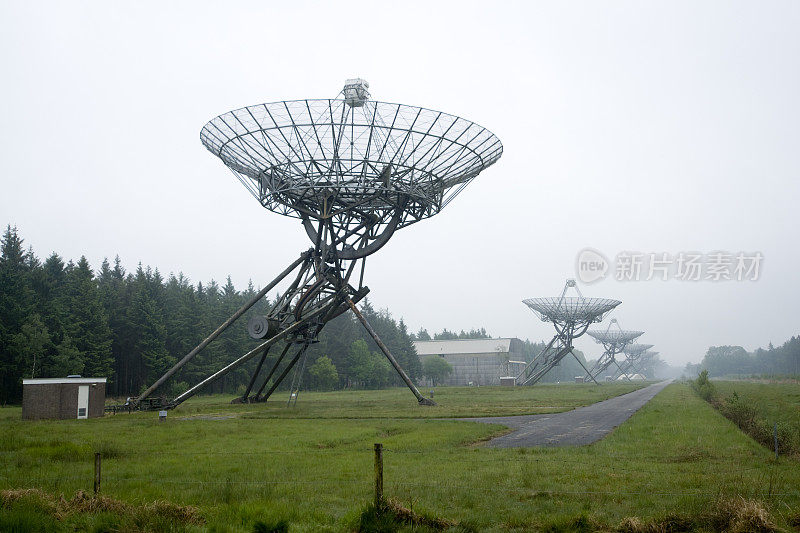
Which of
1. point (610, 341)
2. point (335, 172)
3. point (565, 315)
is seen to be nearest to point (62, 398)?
point (335, 172)

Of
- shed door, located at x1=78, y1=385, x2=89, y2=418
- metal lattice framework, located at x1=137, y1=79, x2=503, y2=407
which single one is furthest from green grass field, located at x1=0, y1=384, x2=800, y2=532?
metal lattice framework, located at x1=137, y1=79, x2=503, y2=407

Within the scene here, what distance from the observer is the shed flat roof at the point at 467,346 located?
469 ft

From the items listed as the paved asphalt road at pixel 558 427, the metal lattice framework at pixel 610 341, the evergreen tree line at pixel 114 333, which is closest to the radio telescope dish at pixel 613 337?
the metal lattice framework at pixel 610 341

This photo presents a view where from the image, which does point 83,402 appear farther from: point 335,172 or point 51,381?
point 335,172

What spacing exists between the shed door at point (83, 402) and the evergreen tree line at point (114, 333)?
11040 millimetres

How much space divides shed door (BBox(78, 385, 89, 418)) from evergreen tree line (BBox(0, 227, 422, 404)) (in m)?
11.0

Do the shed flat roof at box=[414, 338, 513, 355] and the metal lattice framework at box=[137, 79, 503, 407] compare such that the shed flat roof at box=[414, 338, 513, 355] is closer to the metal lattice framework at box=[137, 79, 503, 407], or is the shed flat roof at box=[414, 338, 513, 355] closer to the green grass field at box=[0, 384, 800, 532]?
the metal lattice framework at box=[137, 79, 503, 407]

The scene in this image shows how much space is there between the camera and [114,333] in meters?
66.9

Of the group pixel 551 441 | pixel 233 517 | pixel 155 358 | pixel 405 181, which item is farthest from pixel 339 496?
pixel 155 358

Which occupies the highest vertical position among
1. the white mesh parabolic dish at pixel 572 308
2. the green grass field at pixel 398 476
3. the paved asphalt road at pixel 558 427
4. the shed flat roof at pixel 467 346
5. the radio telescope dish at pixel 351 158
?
the radio telescope dish at pixel 351 158

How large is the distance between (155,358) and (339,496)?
5608 centimetres

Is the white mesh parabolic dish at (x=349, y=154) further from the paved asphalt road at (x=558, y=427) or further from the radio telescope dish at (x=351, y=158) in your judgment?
the paved asphalt road at (x=558, y=427)

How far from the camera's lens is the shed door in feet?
104

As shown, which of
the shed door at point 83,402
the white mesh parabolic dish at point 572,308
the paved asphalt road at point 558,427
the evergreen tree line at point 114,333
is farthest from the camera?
the white mesh parabolic dish at point 572,308
